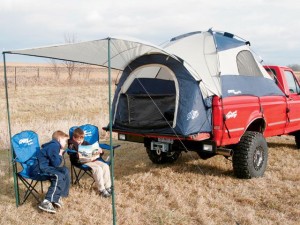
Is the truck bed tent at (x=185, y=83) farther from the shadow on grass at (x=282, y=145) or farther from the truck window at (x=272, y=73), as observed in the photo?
the shadow on grass at (x=282, y=145)

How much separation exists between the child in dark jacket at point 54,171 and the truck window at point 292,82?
191 inches

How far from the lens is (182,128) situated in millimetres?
5715

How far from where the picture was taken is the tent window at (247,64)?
679 centimetres

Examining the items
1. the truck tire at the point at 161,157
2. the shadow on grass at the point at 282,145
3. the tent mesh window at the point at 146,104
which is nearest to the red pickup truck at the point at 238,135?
the truck tire at the point at 161,157

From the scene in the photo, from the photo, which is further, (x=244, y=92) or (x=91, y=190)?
(x=244, y=92)

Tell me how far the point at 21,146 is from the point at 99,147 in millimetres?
1219

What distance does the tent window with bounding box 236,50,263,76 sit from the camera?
22.3 ft

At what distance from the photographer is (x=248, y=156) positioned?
20.4 ft

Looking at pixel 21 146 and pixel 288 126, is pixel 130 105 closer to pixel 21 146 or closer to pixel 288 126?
pixel 21 146

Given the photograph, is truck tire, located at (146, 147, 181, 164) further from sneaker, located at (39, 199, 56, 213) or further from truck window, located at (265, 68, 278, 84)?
sneaker, located at (39, 199, 56, 213)

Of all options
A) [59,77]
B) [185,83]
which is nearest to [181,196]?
[185,83]

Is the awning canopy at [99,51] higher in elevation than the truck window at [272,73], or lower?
higher

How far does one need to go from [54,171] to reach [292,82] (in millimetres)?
5331

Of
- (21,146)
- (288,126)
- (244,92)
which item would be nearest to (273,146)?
(288,126)
